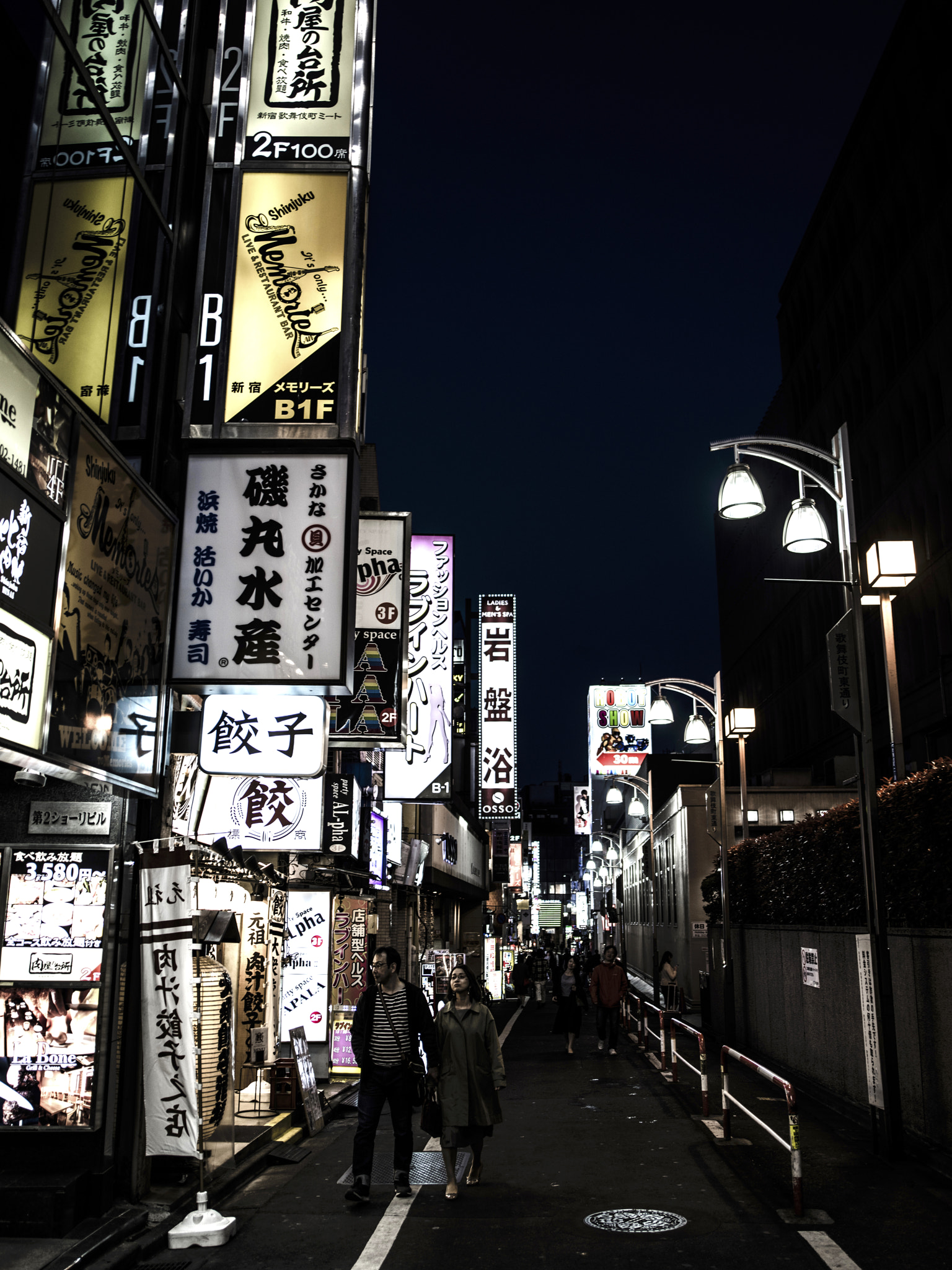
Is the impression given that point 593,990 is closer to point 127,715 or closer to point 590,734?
point 127,715

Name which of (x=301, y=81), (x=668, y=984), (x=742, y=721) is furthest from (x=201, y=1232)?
(x=668, y=984)

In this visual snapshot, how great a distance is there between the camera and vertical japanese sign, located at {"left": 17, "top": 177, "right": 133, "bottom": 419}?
9430 millimetres

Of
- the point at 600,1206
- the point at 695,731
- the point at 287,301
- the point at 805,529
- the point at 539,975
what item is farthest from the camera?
the point at 539,975

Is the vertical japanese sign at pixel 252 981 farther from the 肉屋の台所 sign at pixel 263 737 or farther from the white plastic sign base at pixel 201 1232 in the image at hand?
the white plastic sign base at pixel 201 1232

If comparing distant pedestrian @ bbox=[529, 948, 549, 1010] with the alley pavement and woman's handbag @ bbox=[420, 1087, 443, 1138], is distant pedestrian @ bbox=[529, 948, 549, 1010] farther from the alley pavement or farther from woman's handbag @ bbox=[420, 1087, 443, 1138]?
woman's handbag @ bbox=[420, 1087, 443, 1138]

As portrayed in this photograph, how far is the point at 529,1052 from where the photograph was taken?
22734mm

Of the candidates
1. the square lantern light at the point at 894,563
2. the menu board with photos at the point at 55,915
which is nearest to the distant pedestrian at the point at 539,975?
the square lantern light at the point at 894,563

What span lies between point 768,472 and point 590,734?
25.2m

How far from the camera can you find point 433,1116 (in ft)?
30.4

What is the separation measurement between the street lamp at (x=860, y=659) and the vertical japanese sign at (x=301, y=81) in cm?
566

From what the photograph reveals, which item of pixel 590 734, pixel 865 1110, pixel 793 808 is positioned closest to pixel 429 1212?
pixel 865 1110

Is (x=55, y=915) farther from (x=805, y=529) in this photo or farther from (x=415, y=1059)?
(x=805, y=529)

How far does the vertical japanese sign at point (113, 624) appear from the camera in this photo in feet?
25.0

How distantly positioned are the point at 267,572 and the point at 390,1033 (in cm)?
427
